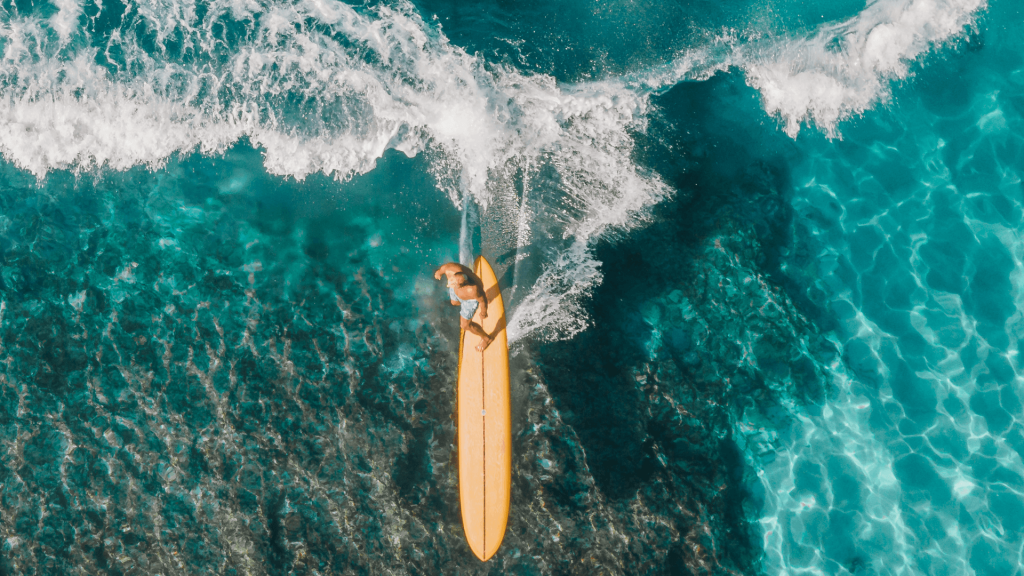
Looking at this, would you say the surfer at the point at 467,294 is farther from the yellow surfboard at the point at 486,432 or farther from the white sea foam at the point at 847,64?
the white sea foam at the point at 847,64

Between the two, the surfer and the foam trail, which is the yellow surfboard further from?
the foam trail

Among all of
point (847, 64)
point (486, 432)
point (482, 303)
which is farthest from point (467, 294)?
point (847, 64)

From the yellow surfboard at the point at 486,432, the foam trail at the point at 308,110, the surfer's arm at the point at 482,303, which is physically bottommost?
the yellow surfboard at the point at 486,432

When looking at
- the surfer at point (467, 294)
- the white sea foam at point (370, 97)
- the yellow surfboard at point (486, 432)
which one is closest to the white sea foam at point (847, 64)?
the white sea foam at point (370, 97)

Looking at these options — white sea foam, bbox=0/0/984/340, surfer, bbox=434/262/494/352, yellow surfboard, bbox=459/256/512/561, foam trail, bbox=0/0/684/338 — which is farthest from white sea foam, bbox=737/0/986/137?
surfer, bbox=434/262/494/352

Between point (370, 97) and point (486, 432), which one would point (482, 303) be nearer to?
point (486, 432)

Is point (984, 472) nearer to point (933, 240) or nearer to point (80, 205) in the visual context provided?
point (933, 240)

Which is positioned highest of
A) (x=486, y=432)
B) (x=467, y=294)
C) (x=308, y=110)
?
(x=308, y=110)
